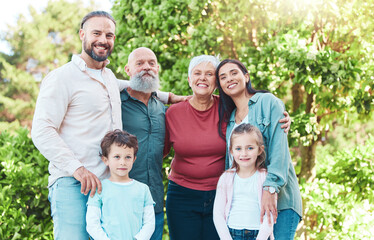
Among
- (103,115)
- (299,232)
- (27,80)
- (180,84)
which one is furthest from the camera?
(27,80)

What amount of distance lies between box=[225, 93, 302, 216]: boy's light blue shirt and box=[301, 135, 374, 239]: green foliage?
7.72 feet

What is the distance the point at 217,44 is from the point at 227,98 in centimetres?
195

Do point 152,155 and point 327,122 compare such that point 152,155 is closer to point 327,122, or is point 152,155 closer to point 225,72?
point 225,72

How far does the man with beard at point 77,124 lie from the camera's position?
239 cm

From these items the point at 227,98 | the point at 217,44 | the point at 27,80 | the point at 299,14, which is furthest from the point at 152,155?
the point at 27,80

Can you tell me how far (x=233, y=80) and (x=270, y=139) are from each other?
50 cm

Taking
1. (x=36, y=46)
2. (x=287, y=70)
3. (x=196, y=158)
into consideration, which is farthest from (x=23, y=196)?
(x=36, y=46)

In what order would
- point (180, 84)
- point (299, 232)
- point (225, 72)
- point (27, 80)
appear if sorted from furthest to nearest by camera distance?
1. point (27, 80)
2. point (299, 232)
3. point (180, 84)
4. point (225, 72)

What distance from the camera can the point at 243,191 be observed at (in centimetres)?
255

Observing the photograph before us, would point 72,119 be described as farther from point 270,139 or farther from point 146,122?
point 270,139

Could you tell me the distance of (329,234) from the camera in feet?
16.1

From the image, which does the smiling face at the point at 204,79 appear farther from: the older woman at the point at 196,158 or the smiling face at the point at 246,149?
the smiling face at the point at 246,149

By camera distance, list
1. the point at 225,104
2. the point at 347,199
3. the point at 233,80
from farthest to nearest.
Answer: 1. the point at 347,199
2. the point at 225,104
3. the point at 233,80

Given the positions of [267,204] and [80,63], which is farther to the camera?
[80,63]
